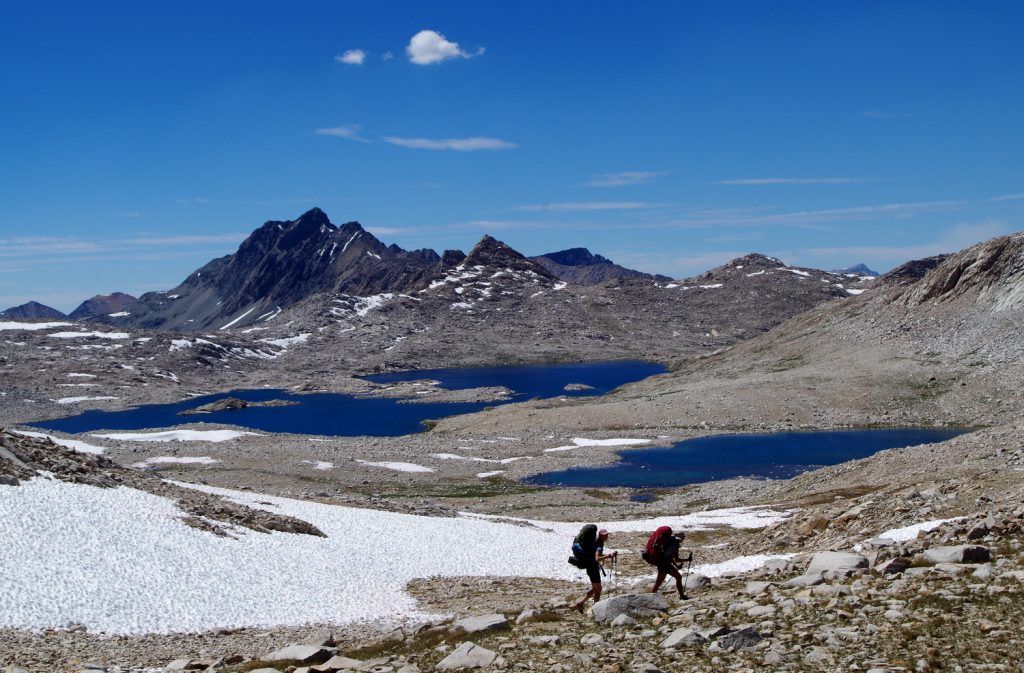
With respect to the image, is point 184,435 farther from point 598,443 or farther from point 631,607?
point 631,607

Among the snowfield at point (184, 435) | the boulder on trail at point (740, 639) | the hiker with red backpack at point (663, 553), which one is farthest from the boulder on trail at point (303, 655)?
the snowfield at point (184, 435)

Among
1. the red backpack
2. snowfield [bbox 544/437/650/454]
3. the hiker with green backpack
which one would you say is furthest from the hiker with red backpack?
snowfield [bbox 544/437/650/454]

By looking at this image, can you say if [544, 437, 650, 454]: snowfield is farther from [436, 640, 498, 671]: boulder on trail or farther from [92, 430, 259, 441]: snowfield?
[436, 640, 498, 671]: boulder on trail

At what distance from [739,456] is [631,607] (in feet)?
258

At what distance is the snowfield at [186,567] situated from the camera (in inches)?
862

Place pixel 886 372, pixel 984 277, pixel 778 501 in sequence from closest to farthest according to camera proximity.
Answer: pixel 778 501 < pixel 886 372 < pixel 984 277

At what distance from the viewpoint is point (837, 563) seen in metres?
19.0

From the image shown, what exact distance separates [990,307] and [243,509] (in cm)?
13762

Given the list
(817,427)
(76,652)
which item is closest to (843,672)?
(76,652)

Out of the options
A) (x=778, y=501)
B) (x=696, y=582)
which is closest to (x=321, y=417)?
(x=778, y=501)

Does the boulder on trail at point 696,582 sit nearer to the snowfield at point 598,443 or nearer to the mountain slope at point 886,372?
the snowfield at point 598,443

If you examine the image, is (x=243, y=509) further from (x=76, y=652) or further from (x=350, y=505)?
(x=76, y=652)

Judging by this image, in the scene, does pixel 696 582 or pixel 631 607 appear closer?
pixel 631 607

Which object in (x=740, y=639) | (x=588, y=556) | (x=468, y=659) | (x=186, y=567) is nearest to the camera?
(x=740, y=639)
